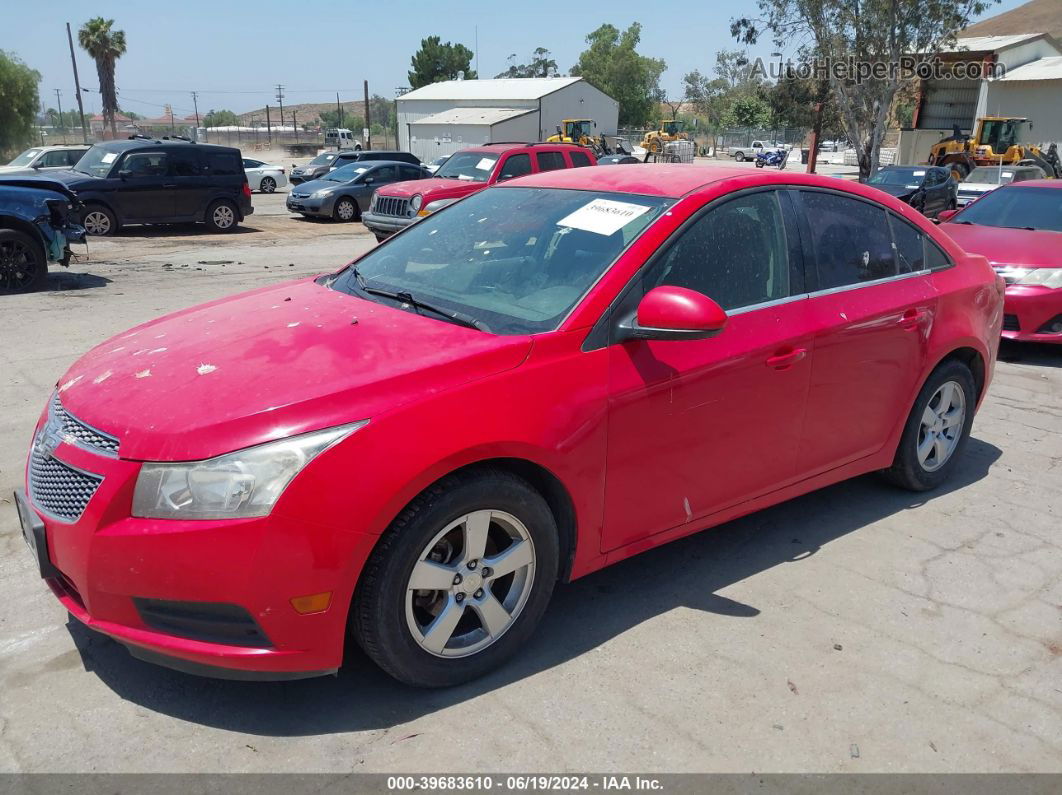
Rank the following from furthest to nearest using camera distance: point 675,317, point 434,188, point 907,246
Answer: point 434,188, point 907,246, point 675,317

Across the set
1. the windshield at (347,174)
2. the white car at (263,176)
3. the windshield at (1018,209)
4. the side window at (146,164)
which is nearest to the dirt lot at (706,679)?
the windshield at (1018,209)

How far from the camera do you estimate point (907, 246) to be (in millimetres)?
4418

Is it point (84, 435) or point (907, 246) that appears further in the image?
point (907, 246)

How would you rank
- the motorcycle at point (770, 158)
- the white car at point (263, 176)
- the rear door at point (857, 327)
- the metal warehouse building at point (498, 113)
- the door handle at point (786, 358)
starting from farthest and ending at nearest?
1. the metal warehouse building at point (498, 113)
2. the motorcycle at point (770, 158)
3. the white car at point (263, 176)
4. the rear door at point (857, 327)
5. the door handle at point (786, 358)

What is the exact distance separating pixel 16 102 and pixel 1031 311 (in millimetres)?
50409

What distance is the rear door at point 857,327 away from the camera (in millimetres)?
3898

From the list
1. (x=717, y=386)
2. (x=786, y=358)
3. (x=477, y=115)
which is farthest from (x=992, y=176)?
(x=477, y=115)

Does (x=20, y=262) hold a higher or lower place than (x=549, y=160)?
lower

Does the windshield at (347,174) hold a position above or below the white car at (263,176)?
above

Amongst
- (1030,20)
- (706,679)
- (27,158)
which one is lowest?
(706,679)

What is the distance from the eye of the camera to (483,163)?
50.7 feet

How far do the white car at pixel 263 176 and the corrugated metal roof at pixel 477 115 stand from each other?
2303 cm

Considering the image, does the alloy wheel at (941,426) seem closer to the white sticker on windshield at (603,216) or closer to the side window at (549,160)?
the white sticker on windshield at (603,216)

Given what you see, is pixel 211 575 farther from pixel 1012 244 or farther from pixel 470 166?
pixel 470 166
